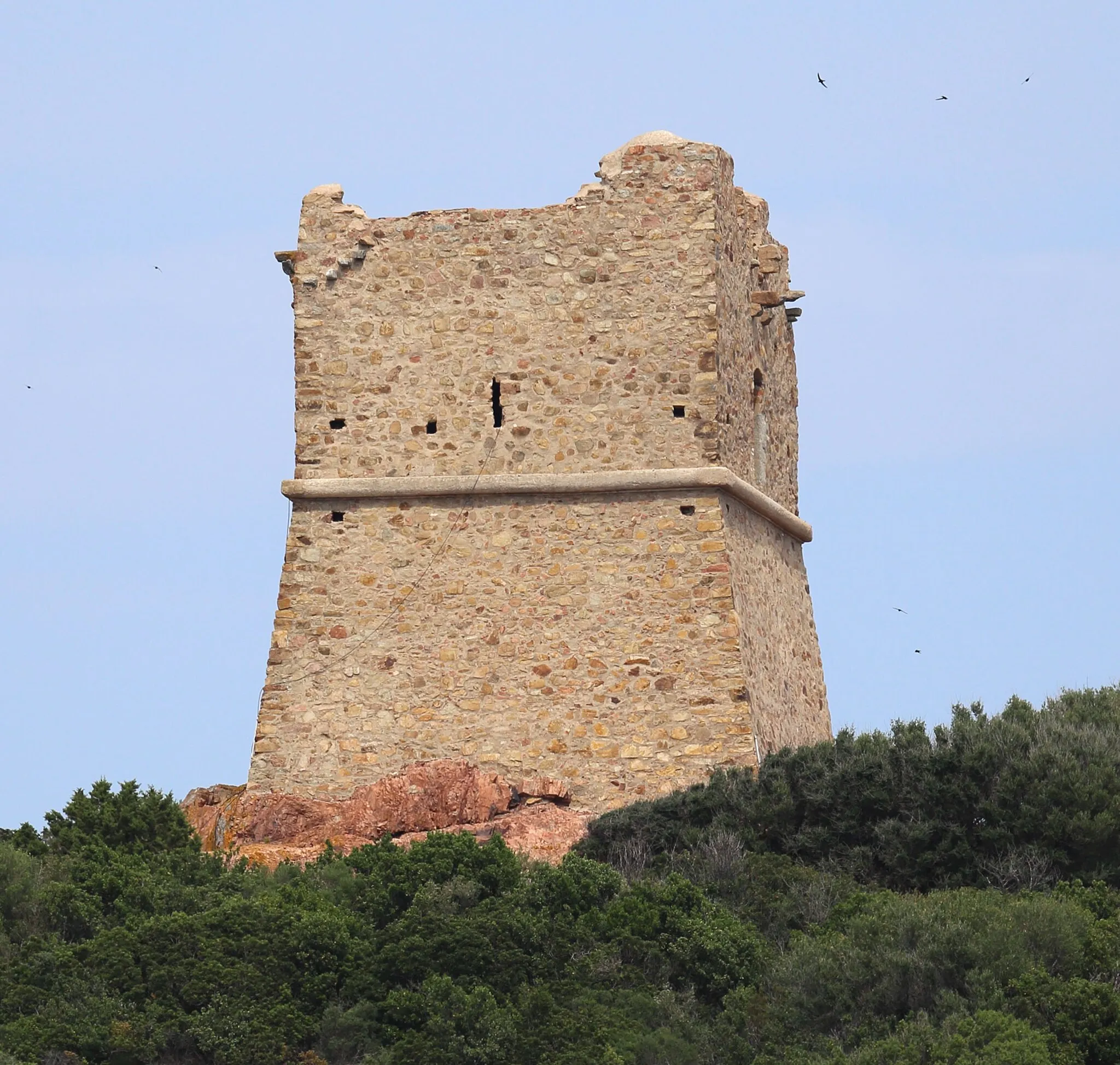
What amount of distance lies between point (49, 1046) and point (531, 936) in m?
3.75

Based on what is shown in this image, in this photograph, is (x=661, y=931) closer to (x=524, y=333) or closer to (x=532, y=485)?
(x=532, y=485)

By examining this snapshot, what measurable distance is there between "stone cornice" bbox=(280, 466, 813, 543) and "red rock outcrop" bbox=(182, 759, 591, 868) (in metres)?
2.52

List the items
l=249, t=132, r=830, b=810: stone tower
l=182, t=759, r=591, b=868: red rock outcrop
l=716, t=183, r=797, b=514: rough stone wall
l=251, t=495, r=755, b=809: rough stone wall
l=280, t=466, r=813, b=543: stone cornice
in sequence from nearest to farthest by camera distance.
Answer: l=182, t=759, r=591, b=868: red rock outcrop → l=251, t=495, r=755, b=809: rough stone wall → l=249, t=132, r=830, b=810: stone tower → l=280, t=466, r=813, b=543: stone cornice → l=716, t=183, r=797, b=514: rough stone wall

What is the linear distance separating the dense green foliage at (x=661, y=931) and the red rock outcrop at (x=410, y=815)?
605mm

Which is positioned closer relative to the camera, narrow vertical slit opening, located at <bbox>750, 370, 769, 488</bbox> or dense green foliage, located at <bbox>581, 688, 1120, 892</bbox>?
dense green foliage, located at <bbox>581, 688, 1120, 892</bbox>

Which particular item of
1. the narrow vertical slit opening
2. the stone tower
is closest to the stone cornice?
the stone tower

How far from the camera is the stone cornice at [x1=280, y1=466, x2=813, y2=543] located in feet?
82.4

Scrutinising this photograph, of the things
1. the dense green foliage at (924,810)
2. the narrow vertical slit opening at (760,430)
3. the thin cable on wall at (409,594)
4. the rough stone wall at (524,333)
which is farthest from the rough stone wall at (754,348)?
the dense green foliage at (924,810)

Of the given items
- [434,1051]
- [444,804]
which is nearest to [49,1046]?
[434,1051]

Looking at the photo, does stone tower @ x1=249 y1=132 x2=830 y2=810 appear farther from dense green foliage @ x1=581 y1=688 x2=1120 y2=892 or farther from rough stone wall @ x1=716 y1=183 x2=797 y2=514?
dense green foliage @ x1=581 y1=688 x2=1120 y2=892

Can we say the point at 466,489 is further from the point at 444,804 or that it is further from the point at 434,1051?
the point at 434,1051

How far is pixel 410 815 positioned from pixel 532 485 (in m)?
3.16

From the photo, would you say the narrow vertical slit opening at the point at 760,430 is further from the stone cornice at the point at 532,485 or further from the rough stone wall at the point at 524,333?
the rough stone wall at the point at 524,333

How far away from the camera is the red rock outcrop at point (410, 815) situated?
24391mm
